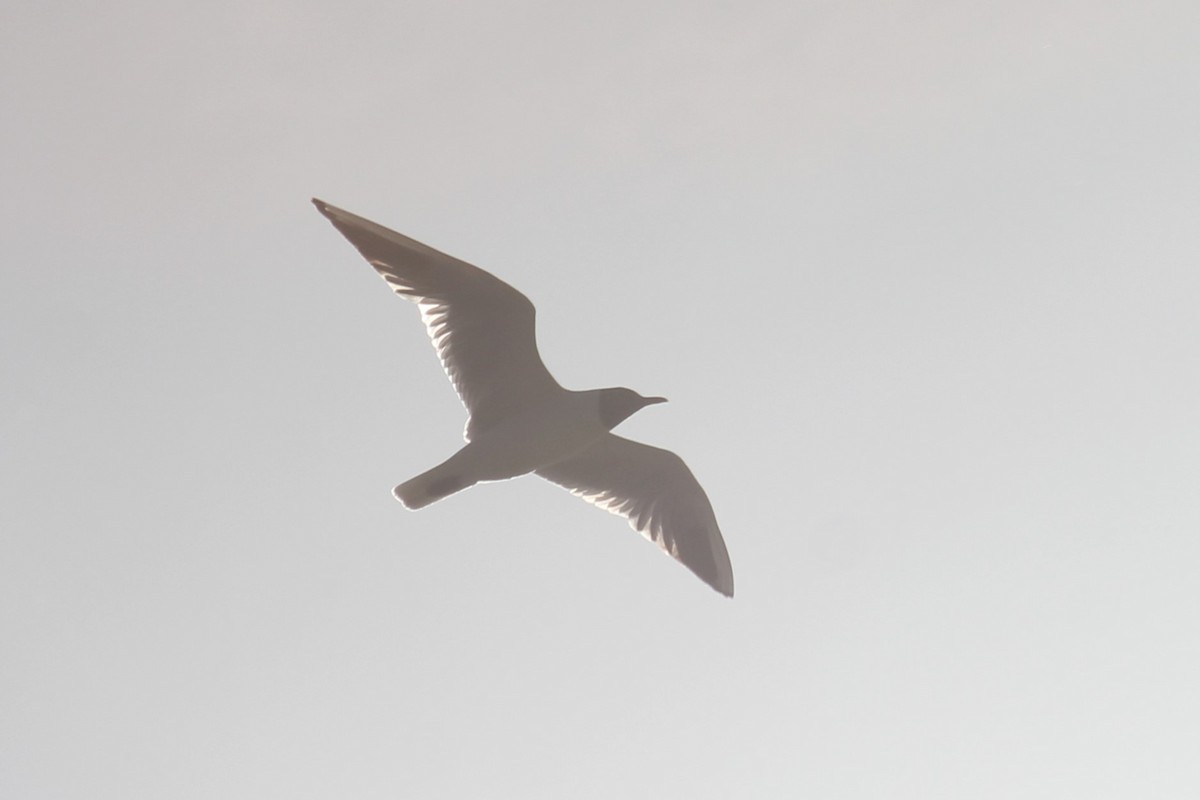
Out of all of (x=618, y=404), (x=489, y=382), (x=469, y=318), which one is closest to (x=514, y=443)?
(x=489, y=382)

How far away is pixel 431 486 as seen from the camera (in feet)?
30.4

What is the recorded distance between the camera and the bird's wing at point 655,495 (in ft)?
33.6

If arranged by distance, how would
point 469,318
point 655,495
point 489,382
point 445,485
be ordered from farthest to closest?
point 655,495 → point 489,382 → point 445,485 → point 469,318

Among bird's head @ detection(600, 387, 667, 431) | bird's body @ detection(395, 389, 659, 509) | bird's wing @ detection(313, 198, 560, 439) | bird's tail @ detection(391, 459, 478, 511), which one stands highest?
bird's wing @ detection(313, 198, 560, 439)

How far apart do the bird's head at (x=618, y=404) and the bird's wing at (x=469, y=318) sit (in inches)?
16.9

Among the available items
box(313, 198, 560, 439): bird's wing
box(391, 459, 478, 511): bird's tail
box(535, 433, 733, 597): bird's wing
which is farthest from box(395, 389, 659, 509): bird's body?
box(535, 433, 733, 597): bird's wing

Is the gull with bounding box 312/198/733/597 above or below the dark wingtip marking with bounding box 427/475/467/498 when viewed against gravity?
above

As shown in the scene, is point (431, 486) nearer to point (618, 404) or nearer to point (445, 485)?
point (445, 485)

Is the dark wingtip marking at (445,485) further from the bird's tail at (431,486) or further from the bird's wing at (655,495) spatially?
the bird's wing at (655,495)

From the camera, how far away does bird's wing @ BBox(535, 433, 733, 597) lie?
10.2 metres

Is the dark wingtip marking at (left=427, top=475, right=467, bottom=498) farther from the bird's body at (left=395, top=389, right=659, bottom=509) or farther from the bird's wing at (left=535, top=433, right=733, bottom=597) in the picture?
the bird's wing at (left=535, top=433, right=733, bottom=597)

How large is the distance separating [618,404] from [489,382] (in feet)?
3.48

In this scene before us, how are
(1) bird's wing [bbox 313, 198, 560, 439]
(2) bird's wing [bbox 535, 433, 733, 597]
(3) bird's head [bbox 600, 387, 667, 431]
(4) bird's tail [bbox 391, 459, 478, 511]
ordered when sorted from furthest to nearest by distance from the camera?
(2) bird's wing [bbox 535, 433, 733, 597] → (3) bird's head [bbox 600, 387, 667, 431] → (4) bird's tail [bbox 391, 459, 478, 511] → (1) bird's wing [bbox 313, 198, 560, 439]

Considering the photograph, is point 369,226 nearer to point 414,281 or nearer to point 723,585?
point 414,281
